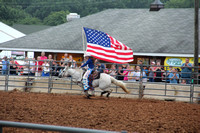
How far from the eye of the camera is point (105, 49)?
15375 millimetres

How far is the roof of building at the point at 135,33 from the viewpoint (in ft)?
83.0

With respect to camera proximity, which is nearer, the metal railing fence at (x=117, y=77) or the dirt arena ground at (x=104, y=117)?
the dirt arena ground at (x=104, y=117)

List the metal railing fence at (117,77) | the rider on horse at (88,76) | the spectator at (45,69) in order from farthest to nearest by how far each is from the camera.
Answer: the spectator at (45,69)
the metal railing fence at (117,77)
the rider on horse at (88,76)

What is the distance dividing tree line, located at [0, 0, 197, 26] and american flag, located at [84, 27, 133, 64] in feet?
199

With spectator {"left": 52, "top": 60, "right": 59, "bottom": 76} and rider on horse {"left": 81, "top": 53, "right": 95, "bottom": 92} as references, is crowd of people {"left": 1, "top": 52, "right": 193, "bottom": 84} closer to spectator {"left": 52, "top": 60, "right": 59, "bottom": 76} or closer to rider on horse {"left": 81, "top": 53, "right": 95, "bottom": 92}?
spectator {"left": 52, "top": 60, "right": 59, "bottom": 76}

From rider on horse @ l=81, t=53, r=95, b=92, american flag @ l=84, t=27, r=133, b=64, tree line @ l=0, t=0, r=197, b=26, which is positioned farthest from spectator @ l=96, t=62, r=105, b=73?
tree line @ l=0, t=0, r=197, b=26

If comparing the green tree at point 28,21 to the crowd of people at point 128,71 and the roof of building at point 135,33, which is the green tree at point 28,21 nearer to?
the roof of building at point 135,33

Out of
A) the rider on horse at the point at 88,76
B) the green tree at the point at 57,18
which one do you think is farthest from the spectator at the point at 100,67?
the green tree at the point at 57,18

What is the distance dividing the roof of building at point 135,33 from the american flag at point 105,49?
29.7ft

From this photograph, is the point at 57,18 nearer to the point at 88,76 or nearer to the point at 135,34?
the point at 135,34

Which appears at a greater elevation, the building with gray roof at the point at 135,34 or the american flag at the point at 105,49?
the building with gray roof at the point at 135,34

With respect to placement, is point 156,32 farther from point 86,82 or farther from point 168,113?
point 168,113

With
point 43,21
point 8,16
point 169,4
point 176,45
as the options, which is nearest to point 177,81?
point 176,45

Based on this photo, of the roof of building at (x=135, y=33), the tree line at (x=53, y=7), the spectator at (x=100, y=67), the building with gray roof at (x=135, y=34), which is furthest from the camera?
the tree line at (x=53, y=7)
